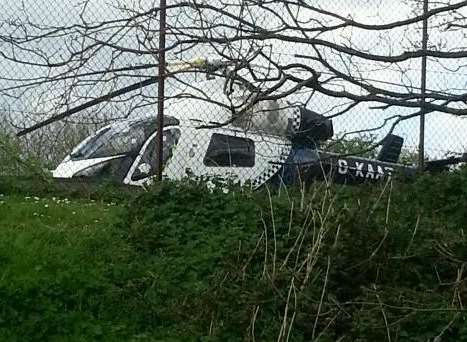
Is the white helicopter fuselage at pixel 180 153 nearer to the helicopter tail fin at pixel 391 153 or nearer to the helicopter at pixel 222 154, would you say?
the helicopter at pixel 222 154

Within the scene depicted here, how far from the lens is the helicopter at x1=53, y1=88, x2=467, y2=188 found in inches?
275

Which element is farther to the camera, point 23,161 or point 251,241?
point 23,161

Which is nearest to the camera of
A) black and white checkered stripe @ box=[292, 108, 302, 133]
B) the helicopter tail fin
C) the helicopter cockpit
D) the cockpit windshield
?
black and white checkered stripe @ box=[292, 108, 302, 133]

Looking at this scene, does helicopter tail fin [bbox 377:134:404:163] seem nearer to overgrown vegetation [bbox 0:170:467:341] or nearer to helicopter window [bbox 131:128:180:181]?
helicopter window [bbox 131:128:180:181]

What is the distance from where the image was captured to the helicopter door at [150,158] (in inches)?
332

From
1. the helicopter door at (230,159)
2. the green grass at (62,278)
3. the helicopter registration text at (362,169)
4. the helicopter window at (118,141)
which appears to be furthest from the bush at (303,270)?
the helicopter registration text at (362,169)

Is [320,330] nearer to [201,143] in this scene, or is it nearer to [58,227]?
[58,227]

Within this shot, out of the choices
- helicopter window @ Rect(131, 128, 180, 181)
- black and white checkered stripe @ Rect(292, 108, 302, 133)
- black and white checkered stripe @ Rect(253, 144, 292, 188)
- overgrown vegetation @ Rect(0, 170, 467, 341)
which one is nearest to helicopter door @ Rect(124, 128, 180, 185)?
helicopter window @ Rect(131, 128, 180, 181)

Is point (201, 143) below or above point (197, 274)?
above

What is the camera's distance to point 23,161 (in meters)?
7.59

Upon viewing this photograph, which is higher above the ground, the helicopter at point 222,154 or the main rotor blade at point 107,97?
the main rotor blade at point 107,97

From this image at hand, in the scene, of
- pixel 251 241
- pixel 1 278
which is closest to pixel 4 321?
pixel 1 278

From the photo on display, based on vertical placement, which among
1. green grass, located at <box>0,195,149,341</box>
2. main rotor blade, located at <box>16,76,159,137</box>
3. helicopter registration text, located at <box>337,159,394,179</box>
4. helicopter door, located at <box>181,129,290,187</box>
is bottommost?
green grass, located at <box>0,195,149,341</box>

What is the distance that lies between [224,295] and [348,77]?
4.72ft
